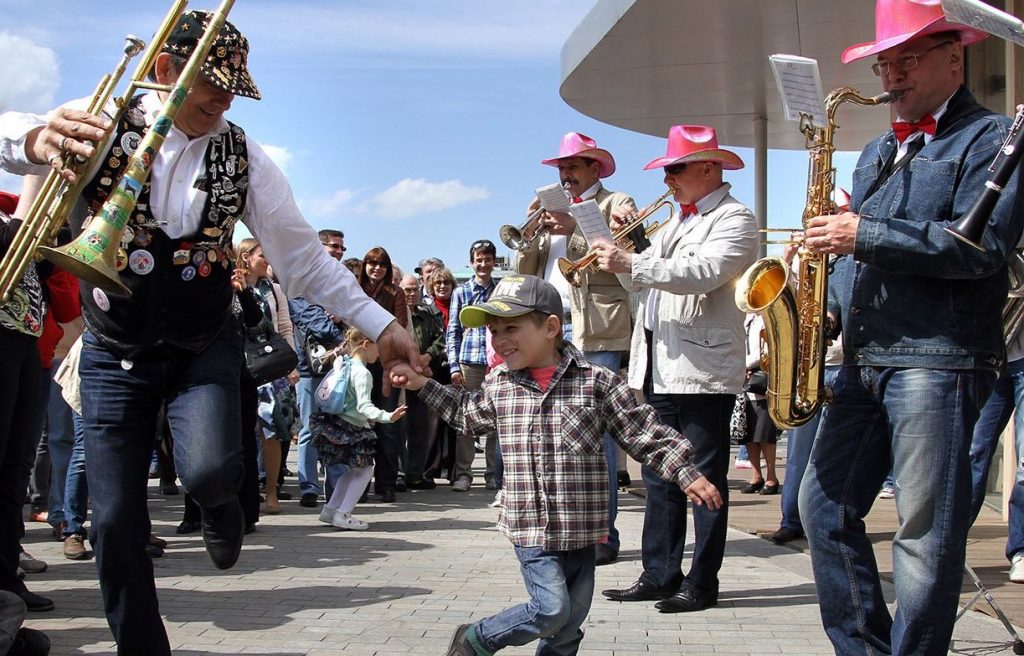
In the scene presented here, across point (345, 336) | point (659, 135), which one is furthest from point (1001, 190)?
point (659, 135)

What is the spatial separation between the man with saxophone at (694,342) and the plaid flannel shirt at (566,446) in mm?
1522

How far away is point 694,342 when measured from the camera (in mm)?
6020

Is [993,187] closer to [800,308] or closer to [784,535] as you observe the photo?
[800,308]

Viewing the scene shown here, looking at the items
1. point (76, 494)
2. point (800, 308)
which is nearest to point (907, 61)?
point (800, 308)

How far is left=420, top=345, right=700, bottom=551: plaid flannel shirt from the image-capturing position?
429cm

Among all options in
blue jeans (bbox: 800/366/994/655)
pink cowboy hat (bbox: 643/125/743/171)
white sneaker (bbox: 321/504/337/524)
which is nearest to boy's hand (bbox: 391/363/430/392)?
blue jeans (bbox: 800/366/994/655)

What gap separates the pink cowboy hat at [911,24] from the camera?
3834 mm

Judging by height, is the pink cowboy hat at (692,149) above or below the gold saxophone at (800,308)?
above

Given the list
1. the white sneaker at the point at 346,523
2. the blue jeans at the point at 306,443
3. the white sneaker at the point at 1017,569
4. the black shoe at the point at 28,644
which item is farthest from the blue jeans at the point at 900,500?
the blue jeans at the point at 306,443

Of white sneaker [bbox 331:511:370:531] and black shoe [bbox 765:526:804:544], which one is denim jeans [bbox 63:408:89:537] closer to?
white sneaker [bbox 331:511:370:531]

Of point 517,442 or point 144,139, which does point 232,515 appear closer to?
point 517,442

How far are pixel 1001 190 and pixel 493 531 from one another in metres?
5.71

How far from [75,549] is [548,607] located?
4.10m

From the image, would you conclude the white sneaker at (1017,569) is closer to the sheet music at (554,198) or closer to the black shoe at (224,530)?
the sheet music at (554,198)
